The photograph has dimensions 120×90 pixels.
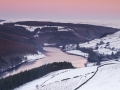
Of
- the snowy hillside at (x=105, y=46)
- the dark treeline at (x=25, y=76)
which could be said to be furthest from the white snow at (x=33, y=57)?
the dark treeline at (x=25, y=76)

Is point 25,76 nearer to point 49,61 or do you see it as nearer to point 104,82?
point 104,82

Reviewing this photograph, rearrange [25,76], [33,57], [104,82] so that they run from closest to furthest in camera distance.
Result: [104,82]
[25,76]
[33,57]

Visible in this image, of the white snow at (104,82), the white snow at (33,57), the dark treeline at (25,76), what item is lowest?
the white snow at (33,57)

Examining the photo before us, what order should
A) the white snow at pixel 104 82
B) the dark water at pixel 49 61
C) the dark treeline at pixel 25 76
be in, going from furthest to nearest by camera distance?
the dark water at pixel 49 61 → the dark treeline at pixel 25 76 → the white snow at pixel 104 82

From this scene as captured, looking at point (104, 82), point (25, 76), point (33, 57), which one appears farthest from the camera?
point (33, 57)

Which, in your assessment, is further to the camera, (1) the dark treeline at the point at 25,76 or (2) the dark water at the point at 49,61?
(2) the dark water at the point at 49,61

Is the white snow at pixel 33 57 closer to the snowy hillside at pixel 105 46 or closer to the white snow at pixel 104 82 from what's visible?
the snowy hillside at pixel 105 46

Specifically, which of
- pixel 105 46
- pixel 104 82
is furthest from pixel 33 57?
pixel 104 82

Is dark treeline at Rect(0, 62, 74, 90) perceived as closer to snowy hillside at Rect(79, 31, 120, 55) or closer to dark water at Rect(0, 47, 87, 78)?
dark water at Rect(0, 47, 87, 78)

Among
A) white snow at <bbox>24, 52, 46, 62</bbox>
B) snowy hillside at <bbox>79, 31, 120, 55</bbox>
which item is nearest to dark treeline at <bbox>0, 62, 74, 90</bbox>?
white snow at <bbox>24, 52, 46, 62</bbox>
